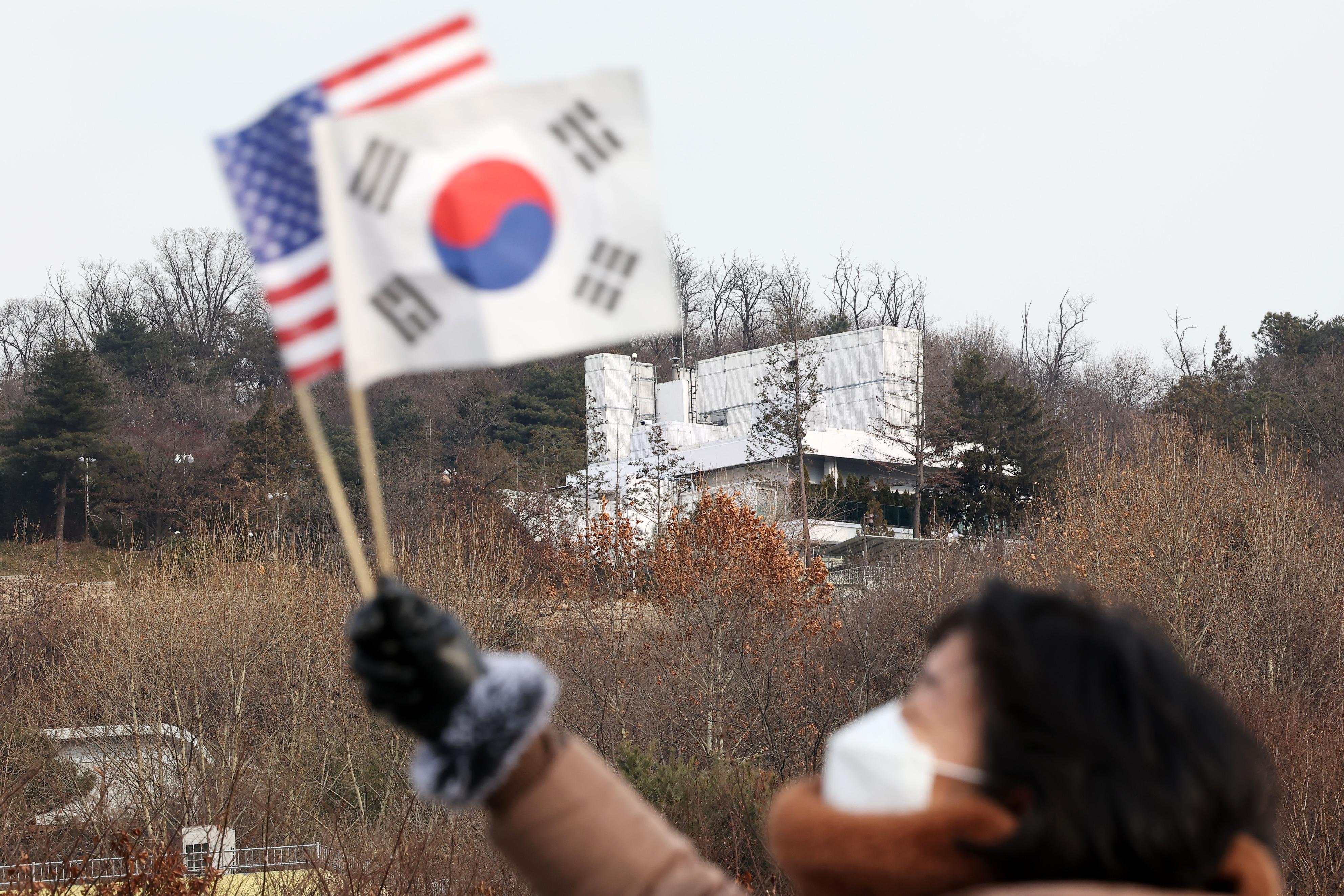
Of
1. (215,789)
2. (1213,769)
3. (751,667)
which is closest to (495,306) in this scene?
(1213,769)

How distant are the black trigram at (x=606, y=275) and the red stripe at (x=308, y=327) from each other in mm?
375

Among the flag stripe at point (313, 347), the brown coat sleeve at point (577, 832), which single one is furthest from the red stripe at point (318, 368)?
the brown coat sleeve at point (577, 832)

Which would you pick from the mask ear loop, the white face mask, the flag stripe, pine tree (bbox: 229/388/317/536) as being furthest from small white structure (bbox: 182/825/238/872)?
pine tree (bbox: 229/388/317/536)

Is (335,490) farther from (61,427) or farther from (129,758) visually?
(61,427)

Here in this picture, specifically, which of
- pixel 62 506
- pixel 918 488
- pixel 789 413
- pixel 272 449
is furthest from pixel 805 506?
pixel 62 506

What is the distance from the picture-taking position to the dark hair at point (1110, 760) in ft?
4.56

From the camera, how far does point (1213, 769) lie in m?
1.42

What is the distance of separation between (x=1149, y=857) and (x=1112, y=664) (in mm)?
215

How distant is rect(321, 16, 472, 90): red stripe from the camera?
1.95 meters

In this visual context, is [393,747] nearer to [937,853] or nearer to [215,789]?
[215,789]

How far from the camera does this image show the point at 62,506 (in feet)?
136

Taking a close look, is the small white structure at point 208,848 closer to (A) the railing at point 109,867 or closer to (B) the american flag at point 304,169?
(A) the railing at point 109,867

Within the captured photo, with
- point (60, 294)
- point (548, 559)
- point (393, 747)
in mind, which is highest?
point (60, 294)

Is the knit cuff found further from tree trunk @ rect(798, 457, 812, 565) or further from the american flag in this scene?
tree trunk @ rect(798, 457, 812, 565)
